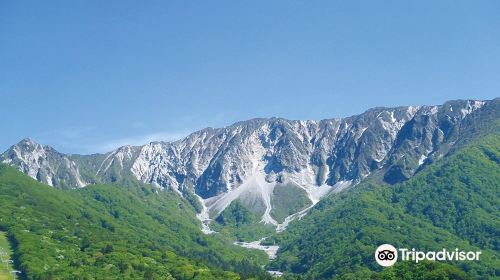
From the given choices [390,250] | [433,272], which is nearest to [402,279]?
[433,272]

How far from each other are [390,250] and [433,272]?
42197mm

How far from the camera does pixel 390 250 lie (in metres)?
156

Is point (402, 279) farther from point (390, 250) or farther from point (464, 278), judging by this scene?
point (390, 250)

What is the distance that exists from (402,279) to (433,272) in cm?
963

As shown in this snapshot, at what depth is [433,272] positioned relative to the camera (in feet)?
624

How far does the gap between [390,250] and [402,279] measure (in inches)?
1586

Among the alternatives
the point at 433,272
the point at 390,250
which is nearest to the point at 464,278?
the point at 433,272

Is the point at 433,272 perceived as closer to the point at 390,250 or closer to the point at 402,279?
the point at 402,279

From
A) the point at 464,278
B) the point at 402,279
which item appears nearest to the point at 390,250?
the point at 402,279

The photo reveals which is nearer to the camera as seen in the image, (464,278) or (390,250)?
(390,250)

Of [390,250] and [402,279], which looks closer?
[390,250]

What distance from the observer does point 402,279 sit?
19125 cm

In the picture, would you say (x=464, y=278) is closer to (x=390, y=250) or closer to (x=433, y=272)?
(x=433, y=272)
